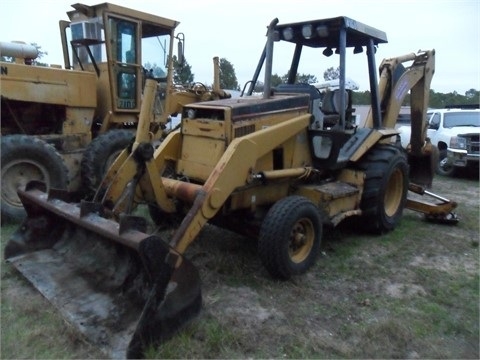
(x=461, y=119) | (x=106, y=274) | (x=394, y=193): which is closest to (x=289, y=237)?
(x=106, y=274)

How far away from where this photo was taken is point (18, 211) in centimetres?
573

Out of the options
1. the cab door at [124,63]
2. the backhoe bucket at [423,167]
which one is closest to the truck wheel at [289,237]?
the backhoe bucket at [423,167]

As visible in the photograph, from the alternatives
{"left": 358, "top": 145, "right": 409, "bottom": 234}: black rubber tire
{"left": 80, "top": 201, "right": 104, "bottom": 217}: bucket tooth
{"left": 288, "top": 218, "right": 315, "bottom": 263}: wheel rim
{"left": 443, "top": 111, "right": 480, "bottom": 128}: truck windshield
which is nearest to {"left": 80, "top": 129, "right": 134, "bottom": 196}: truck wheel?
{"left": 80, "top": 201, "right": 104, "bottom": 217}: bucket tooth

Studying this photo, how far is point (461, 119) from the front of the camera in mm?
11750

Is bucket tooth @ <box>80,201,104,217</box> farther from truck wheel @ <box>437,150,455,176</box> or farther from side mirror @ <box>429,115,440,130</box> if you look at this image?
side mirror @ <box>429,115,440,130</box>

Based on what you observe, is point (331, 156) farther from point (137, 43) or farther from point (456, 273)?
point (137, 43)

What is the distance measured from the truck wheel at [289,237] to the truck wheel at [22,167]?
3242mm

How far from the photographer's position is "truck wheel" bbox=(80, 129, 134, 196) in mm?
6453

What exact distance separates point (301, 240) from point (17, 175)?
383cm

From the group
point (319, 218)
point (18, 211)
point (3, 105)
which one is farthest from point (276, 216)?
point (3, 105)

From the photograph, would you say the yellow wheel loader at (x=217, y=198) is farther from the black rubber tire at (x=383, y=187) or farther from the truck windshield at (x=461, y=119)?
the truck windshield at (x=461, y=119)

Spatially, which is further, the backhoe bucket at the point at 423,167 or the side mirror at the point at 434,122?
the side mirror at the point at 434,122

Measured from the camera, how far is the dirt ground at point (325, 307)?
310cm

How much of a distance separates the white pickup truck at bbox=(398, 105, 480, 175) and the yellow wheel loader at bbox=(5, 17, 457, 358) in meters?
4.96
